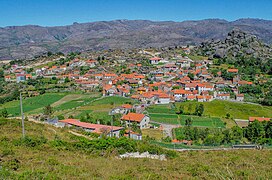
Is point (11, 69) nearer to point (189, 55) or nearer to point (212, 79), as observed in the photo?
point (189, 55)

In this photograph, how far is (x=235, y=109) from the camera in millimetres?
43750

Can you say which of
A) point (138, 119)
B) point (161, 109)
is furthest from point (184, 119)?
point (138, 119)

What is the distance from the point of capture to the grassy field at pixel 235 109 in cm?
4150

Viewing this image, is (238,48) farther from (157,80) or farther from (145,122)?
(145,122)

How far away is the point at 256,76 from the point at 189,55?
28483 millimetres

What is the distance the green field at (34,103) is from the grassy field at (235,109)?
23.8 meters

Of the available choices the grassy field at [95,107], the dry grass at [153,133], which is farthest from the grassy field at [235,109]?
the grassy field at [95,107]

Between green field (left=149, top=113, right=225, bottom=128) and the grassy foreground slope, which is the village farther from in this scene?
the grassy foreground slope

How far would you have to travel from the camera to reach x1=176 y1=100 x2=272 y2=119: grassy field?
4150 cm

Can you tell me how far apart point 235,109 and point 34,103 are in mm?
33785

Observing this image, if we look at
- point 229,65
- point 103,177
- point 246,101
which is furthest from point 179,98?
point 103,177

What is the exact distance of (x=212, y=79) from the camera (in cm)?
6003

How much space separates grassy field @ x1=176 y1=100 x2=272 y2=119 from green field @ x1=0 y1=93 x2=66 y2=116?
78.2 feet

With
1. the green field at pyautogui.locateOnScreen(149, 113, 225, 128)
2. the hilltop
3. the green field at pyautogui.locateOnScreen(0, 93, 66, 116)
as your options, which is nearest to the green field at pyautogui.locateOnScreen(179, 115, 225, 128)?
the green field at pyautogui.locateOnScreen(149, 113, 225, 128)
